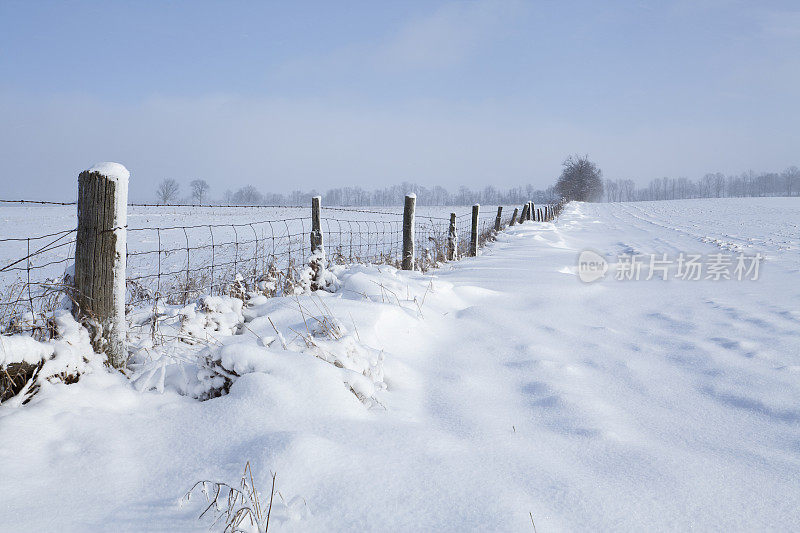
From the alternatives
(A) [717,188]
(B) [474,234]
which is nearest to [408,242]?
(B) [474,234]

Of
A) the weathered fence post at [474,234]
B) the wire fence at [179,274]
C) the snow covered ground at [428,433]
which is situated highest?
the weathered fence post at [474,234]

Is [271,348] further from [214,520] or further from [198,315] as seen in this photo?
[214,520]

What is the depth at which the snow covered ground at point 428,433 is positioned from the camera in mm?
1685

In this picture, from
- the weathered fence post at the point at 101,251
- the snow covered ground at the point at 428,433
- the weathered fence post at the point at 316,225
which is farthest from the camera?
the weathered fence post at the point at 316,225

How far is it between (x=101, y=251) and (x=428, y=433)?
199 cm

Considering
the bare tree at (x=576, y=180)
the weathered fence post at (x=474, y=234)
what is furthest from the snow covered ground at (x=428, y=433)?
the bare tree at (x=576, y=180)

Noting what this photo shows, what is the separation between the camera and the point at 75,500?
167 centimetres

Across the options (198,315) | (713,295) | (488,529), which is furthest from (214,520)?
(713,295)

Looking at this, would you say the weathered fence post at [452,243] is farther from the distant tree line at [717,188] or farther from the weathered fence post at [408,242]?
the distant tree line at [717,188]

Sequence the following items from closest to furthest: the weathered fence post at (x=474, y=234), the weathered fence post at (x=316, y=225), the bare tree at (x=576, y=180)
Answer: the weathered fence post at (x=316, y=225) → the weathered fence post at (x=474, y=234) → the bare tree at (x=576, y=180)

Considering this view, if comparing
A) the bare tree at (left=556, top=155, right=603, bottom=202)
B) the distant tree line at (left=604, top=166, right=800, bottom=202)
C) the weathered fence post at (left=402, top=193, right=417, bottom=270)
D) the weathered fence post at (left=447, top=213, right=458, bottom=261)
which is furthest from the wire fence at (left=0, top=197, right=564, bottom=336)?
the distant tree line at (left=604, top=166, right=800, bottom=202)

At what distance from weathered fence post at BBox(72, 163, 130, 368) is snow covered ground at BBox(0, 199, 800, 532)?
0.94 feet

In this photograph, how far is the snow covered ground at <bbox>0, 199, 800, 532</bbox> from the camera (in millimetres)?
1685

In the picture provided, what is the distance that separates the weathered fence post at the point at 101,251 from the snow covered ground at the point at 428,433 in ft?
0.94
